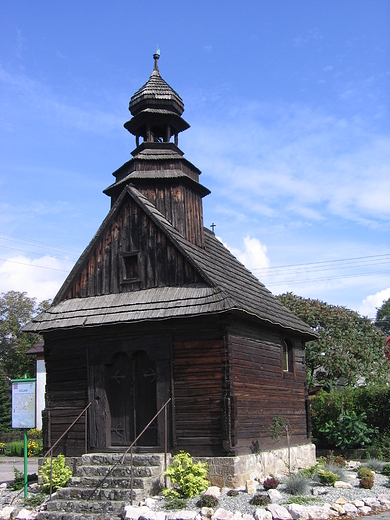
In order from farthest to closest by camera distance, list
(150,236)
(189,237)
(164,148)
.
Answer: (164,148), (189,237), (150,236)

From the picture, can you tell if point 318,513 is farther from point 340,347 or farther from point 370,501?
point 340,347

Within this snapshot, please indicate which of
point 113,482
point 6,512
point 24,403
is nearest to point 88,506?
point 113,482

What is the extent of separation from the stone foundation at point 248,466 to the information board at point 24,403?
4238mm

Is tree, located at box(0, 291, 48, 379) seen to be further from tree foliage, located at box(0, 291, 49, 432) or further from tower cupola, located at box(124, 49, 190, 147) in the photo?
tower cupola, located at box(124, 49, 190, 147)

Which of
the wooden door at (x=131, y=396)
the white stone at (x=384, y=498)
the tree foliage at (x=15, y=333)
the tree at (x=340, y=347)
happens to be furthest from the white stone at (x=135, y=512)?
the tree foliage at (x=15, y=333)

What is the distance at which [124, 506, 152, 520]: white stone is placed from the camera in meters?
11.0

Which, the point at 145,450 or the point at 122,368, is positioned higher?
the point at 122,368

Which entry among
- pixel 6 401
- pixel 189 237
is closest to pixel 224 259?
pixel 189 237

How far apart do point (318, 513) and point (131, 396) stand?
5.66 metres

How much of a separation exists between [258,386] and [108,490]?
4.88 meters

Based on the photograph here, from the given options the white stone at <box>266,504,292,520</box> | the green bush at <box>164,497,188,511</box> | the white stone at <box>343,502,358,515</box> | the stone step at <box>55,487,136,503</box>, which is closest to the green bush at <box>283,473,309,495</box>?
the white stone at <box>343,502,358,515</box>

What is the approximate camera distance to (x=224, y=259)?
18750 mm

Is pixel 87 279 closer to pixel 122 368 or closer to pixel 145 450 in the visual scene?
pixel 122 368

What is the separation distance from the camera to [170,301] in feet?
47.0
